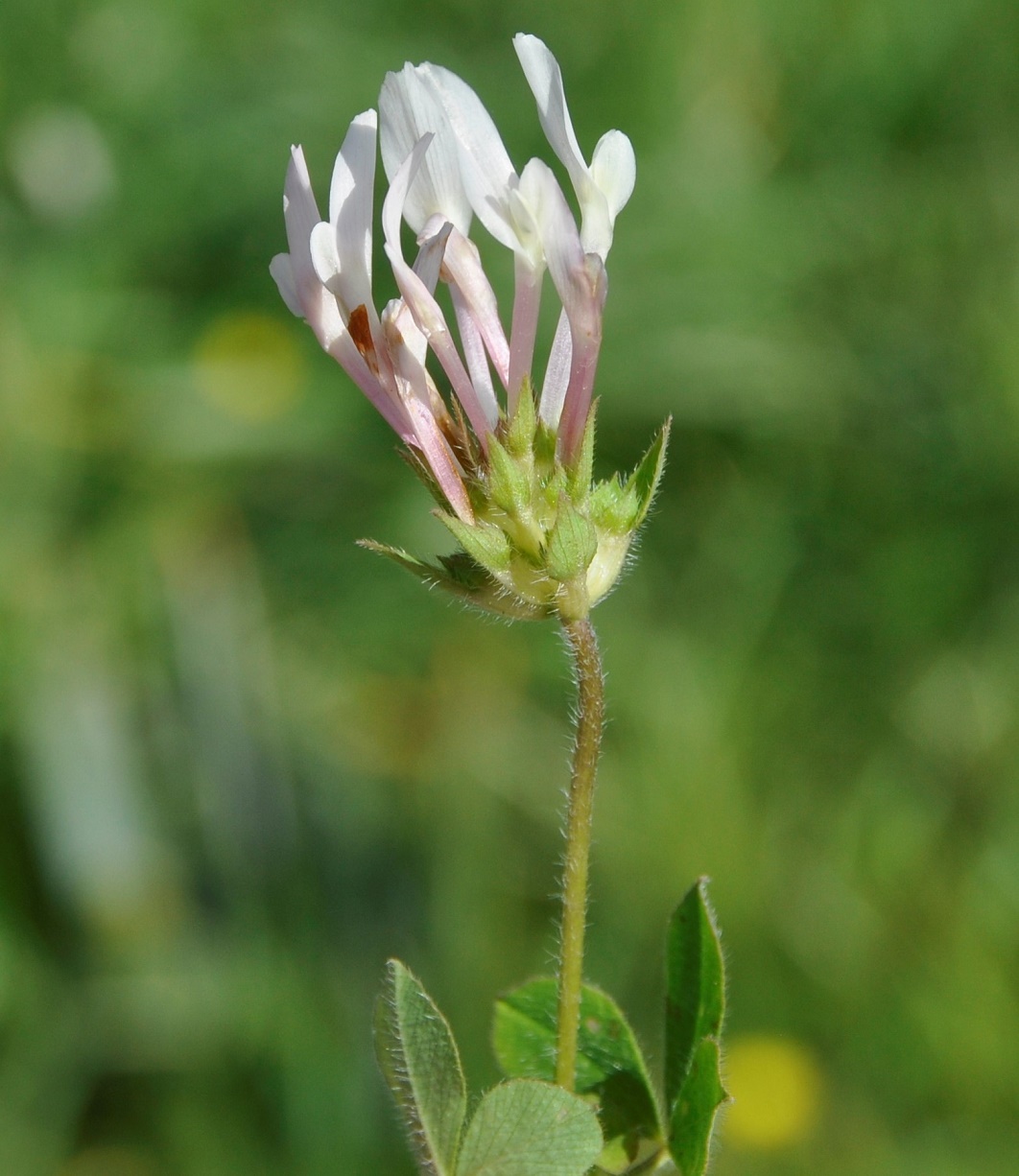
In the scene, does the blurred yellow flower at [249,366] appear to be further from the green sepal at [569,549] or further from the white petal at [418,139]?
the green sepal at [569,549]

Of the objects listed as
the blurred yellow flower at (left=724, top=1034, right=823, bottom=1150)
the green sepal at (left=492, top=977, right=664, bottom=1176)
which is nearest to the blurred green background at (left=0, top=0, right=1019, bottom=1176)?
the blurred yellow flower at (left=724, top=1034, right=823, bottom=1150)

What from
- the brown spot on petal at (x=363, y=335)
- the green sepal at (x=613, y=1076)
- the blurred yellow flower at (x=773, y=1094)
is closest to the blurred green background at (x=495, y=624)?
the blurred yellow flower at (x=773, y=1094)

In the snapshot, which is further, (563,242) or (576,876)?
(563,242)

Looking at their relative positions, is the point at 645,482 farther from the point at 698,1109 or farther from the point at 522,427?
the point at 698,1109

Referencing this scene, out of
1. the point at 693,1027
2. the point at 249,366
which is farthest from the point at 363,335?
the point at 249,366

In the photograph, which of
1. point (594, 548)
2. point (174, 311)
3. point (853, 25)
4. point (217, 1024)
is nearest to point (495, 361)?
point (594, 548)

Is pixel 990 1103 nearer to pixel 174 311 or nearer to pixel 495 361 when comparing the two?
pixel 495 361

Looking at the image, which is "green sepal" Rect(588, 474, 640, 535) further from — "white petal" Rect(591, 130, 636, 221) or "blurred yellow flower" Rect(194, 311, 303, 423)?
"blurred yellow flower" Rect(194, 311, 303, 423)
